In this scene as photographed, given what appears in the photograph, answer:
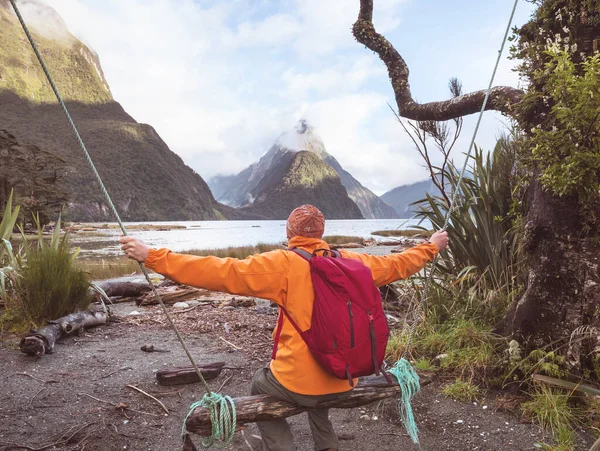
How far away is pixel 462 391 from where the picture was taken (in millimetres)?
3365

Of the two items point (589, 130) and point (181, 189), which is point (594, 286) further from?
point (181, 189)

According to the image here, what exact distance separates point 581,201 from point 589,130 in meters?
0.52

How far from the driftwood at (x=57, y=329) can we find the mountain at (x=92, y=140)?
3384 inches

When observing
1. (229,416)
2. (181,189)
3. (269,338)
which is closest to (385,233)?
(269,338)

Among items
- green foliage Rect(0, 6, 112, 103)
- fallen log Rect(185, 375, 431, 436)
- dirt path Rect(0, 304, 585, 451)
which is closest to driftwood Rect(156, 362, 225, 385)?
dirt path Rect(0, 304, 585, 451)

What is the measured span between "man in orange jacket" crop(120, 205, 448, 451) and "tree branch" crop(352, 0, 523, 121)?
8.60 feet

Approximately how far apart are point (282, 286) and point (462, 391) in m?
2.18

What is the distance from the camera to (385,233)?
42.2m

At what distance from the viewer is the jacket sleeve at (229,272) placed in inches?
75.5

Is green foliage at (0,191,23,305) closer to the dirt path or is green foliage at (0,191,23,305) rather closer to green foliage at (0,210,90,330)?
green foliage at (0,210,90,330)

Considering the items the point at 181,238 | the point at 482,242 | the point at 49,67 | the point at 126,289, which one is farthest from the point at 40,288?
the point at 49,67

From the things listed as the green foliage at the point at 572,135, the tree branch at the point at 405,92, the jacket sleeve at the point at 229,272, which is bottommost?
the jacket sleeve at the point at 229,272

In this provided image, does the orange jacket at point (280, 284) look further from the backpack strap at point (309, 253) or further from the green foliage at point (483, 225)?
the green foliage at point (483, 225)

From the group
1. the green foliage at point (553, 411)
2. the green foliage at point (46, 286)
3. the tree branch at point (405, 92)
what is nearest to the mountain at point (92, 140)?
the green foliage at point (46, 286)
